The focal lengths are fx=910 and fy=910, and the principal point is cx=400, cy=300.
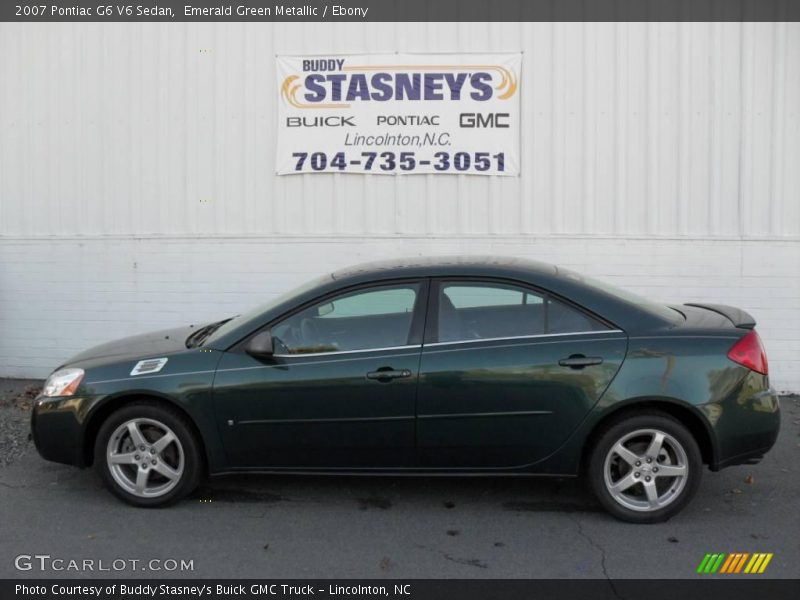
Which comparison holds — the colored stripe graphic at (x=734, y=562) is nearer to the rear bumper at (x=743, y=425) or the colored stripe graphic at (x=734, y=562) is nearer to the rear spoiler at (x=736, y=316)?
the rear bumper at (x=743, y=425)

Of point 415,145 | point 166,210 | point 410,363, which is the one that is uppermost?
point 415,145

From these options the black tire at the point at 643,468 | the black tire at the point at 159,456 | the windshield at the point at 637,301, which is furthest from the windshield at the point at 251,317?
the black tire at the point at 643,468

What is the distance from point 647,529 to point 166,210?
625 centimetres

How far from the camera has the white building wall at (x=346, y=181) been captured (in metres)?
8.98

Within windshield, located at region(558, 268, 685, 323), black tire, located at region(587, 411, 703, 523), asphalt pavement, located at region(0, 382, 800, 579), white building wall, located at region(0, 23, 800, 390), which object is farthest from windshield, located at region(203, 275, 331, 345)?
white building wall, located at region(0, 23, 800, 390)

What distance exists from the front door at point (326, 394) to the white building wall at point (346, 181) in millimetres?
3760

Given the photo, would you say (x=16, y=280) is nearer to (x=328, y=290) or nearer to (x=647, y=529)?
(x=328, y=290)

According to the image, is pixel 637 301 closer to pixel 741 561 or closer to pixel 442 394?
pixel 442 394

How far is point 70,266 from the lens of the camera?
9.72 m
